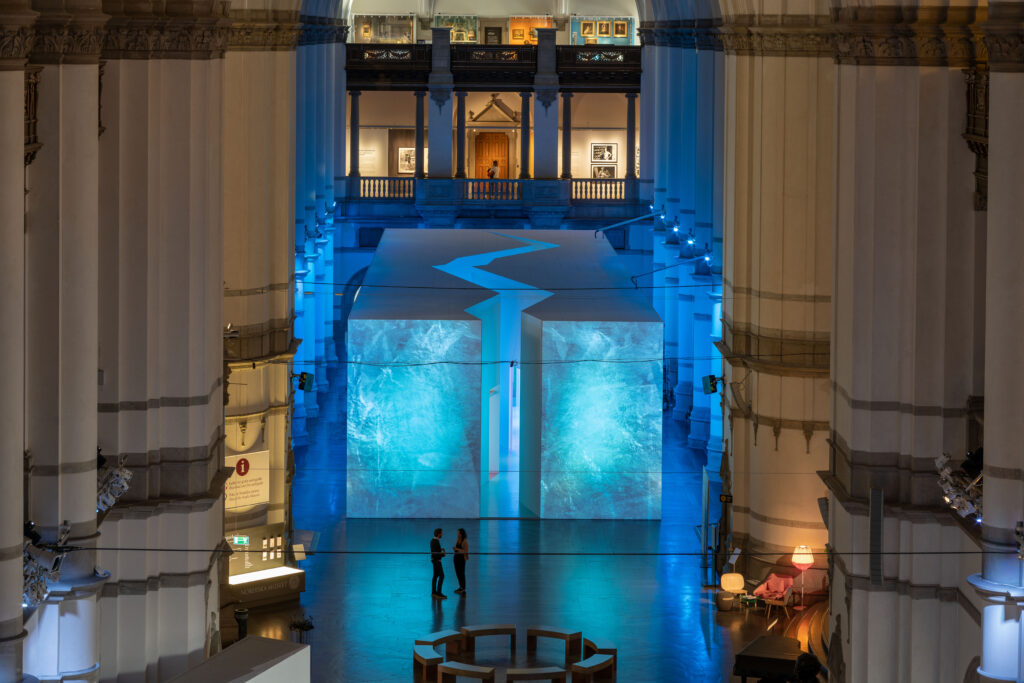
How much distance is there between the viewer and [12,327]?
14266 mm

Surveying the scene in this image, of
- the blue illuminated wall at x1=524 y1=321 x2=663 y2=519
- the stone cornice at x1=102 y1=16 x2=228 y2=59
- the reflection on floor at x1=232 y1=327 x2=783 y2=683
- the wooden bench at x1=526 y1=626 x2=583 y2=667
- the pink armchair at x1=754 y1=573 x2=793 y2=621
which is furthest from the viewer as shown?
the blue illuminated wall at x1=524 y1=321 x2=663 y2=519

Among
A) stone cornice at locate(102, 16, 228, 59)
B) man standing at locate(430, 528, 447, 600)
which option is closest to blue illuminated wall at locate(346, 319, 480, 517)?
man standing at locate(430, 528, 447, 600)

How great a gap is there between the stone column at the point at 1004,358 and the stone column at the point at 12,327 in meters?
8.05

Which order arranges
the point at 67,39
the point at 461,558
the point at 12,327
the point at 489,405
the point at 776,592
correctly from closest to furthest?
1. the point at 12,327
2. the point at 67,39
3. the point at 776,592
4. the point at 461,558
5. the point at 489,405

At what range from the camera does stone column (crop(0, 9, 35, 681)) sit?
14.0 meters

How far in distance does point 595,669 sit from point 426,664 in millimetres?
1956

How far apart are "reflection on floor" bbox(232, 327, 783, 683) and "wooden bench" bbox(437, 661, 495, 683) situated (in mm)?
591

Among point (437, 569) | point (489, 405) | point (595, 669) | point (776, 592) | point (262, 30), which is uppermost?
point (262, 30)

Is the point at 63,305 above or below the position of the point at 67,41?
below

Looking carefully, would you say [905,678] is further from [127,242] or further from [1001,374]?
[127,242]

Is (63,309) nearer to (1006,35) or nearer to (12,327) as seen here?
(12,327)

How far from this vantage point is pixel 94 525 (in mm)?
16734

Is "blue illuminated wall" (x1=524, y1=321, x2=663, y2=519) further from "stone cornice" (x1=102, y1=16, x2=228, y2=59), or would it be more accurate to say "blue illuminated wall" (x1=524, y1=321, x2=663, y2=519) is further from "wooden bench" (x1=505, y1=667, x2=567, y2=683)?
"stone cornice" (x1=102, y1=16, x2=228, y2=59)

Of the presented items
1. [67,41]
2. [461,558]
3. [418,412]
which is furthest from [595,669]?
[67,41]
